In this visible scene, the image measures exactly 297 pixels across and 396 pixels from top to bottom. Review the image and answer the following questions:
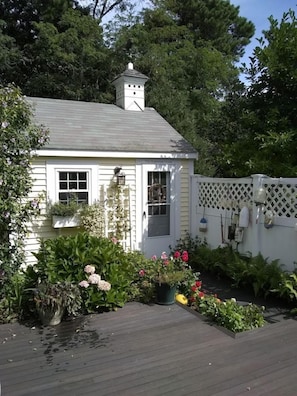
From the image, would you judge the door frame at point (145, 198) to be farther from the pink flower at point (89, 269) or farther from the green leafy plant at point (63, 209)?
the pink flower at point (89, 269)

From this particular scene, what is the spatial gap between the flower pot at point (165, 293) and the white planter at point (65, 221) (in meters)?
2.19

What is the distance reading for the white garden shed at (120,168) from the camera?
5.96 meters

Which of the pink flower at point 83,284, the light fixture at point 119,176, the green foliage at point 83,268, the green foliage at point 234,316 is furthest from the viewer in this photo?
the light fixture at point 119,176

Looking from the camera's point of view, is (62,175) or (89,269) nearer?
(89,269)

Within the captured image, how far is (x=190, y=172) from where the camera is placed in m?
7.33

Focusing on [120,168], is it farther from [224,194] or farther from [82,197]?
[224,194]

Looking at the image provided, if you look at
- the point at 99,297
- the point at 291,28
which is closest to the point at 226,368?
the point at 99,297

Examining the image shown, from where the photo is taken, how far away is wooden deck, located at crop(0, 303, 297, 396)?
2.75 m

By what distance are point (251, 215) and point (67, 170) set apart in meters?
3.38

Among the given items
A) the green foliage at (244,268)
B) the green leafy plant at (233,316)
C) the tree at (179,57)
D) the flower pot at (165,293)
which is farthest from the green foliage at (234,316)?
the tree at (179,57)

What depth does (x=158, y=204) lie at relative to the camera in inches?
278

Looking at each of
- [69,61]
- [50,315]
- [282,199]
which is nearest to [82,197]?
[50,315]

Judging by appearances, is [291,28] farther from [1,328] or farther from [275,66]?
[1,328]

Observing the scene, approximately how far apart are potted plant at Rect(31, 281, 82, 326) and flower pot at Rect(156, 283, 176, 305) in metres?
1.12
